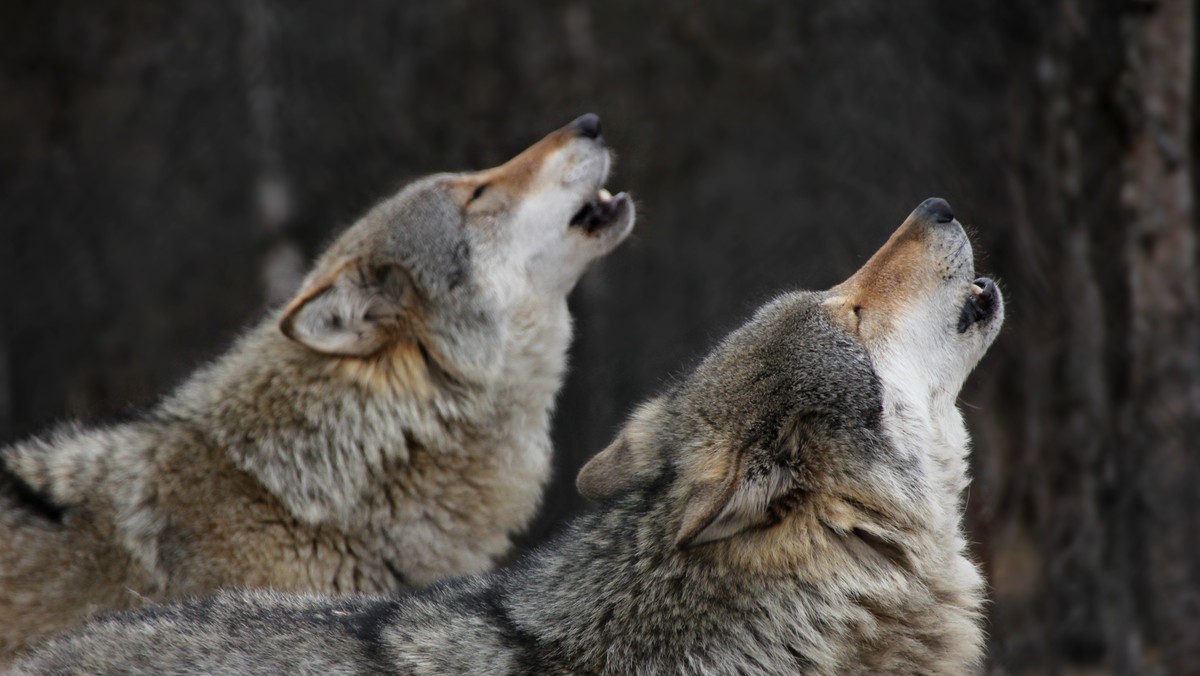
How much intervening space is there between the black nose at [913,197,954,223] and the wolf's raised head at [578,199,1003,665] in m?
0.15

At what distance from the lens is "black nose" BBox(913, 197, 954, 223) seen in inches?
171

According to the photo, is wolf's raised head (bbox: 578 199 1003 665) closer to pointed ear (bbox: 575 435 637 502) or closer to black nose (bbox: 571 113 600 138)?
pointed ear (bbox: 575 435 637 502)

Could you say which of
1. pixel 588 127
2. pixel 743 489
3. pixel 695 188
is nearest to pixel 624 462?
pixel 743 489

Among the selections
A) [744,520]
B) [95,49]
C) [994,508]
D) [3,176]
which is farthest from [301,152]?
[744,520]

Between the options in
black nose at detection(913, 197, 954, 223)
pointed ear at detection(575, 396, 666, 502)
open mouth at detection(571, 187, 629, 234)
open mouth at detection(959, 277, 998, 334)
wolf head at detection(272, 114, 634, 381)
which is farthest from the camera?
open mouth at detection(571, 187, 629, 234)

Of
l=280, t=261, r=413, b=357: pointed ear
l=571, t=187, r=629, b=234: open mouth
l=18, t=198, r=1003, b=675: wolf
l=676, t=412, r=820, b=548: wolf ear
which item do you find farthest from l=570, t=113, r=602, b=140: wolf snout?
l=676, t=412, r=820, b=548: wolf ear

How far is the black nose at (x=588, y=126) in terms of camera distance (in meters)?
5.82

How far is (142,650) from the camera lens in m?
3.75

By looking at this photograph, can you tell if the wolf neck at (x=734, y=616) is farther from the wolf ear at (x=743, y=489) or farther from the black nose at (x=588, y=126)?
the black nose at (x=588, y=126)

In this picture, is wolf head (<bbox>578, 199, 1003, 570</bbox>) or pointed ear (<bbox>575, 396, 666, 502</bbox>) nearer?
wolf head (<bbox>578, 199, 1003, 570</bbox>)

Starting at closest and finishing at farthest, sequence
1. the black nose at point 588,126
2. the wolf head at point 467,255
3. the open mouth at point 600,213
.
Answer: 1. the wolf head at point 467,255
2. the open mouth at point 600,213
3. the black nose at point 588,126

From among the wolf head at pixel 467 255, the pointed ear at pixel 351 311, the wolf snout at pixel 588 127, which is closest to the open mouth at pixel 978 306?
the wolf head at pixel 467 255

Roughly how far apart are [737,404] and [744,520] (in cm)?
45

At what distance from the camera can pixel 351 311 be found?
5.30 metres
